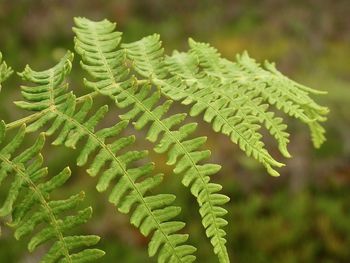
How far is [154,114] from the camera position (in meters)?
1.31

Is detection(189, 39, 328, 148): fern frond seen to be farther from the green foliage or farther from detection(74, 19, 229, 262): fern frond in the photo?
detection(74, 19, 229, 262): fern frond

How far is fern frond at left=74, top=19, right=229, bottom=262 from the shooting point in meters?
1.18

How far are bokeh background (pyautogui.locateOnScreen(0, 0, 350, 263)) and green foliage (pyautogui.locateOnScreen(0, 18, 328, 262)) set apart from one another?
4.01 metres

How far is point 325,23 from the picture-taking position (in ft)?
37.6

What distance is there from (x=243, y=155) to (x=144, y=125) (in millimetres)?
5917

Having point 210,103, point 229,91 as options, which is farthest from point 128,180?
point 229,91

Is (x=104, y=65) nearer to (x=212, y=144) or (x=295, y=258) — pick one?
(x=295, y=258)

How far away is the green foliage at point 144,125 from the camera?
115cm

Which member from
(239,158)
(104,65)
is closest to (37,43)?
(239,158)

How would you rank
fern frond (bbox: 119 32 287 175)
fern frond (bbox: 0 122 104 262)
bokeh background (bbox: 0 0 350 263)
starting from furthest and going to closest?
1. bokeh background (bbox: 0 0 350 263)
2. fern frond (bbox: 119 32 287 175)
3. fern frond (bbox: 0 122 104 262)

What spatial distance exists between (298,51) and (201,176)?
29.5 ft

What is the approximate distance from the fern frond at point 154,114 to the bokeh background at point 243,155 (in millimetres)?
4026

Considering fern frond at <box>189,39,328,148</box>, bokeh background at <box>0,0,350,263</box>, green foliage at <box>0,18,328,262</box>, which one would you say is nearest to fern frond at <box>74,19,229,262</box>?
green foliage at <box>0,18,328,262</box>

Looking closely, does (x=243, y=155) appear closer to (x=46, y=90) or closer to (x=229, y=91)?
(x=229, y=91)
